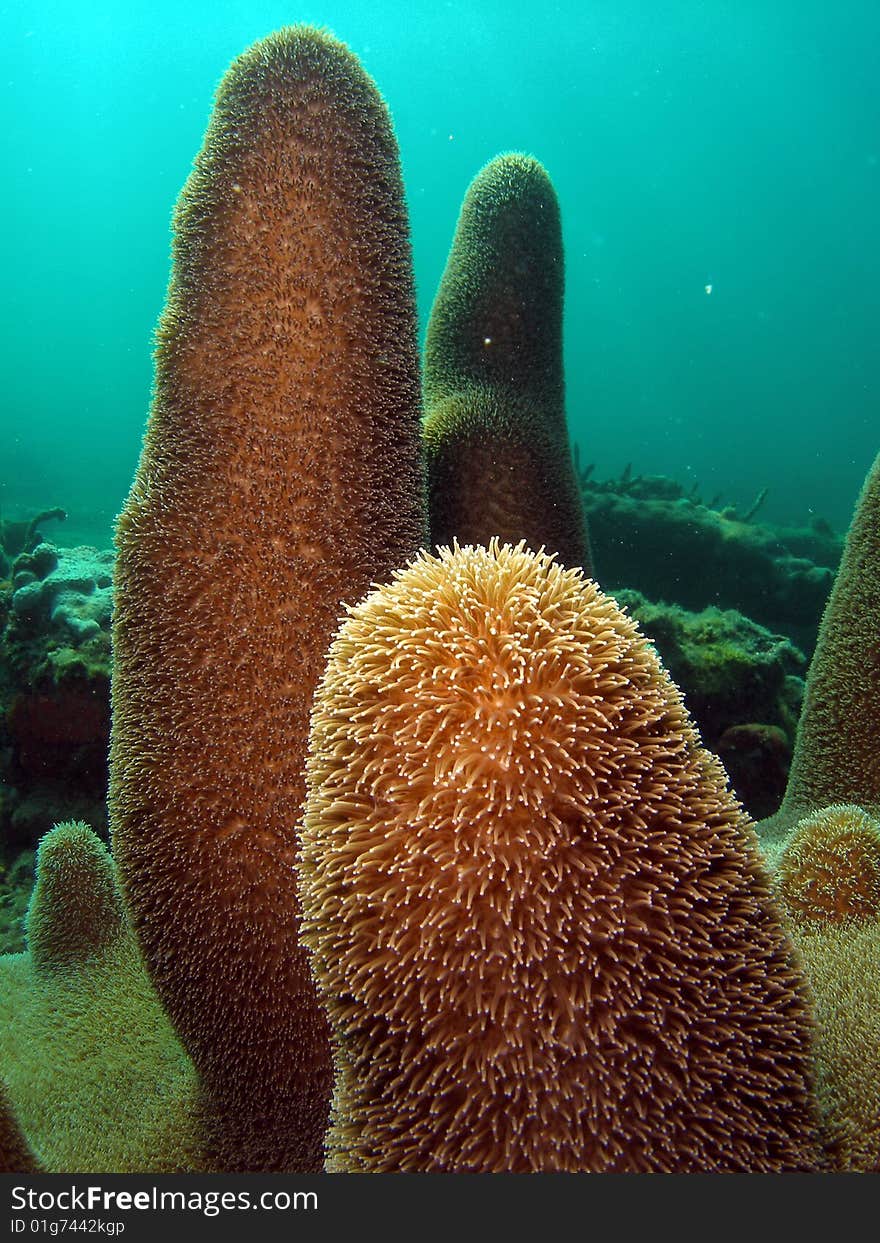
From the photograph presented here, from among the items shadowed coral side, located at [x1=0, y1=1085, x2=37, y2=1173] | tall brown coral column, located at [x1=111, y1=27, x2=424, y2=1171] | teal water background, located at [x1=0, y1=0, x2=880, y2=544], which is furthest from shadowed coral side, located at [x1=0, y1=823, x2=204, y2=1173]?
teal water background, located at [x1=0, y1=0, x2=880, y2=544]

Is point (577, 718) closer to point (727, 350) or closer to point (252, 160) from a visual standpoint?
point (252, 160)

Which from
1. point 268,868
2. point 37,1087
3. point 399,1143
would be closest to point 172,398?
point 268,868

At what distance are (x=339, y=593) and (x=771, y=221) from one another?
4274 inches

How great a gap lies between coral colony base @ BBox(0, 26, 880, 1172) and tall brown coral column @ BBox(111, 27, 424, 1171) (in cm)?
1

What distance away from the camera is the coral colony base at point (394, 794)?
1227mm

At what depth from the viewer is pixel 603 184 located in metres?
89.1

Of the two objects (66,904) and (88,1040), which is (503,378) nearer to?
(66,904)

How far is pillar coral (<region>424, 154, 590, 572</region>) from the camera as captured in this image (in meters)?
3.91

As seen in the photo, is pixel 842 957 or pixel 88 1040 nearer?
pixel 842 957

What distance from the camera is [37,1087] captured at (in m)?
2.85

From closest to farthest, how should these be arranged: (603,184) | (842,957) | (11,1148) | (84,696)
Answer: (11,1148) < (842,957) < (84,696) < (603,184)

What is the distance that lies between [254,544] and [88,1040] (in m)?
2.48

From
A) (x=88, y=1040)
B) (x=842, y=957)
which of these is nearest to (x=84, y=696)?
(x=88, y=1040)

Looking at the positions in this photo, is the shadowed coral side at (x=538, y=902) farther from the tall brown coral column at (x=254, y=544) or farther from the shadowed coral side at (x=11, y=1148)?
the tall brown coral column at (x=254, y=544)
